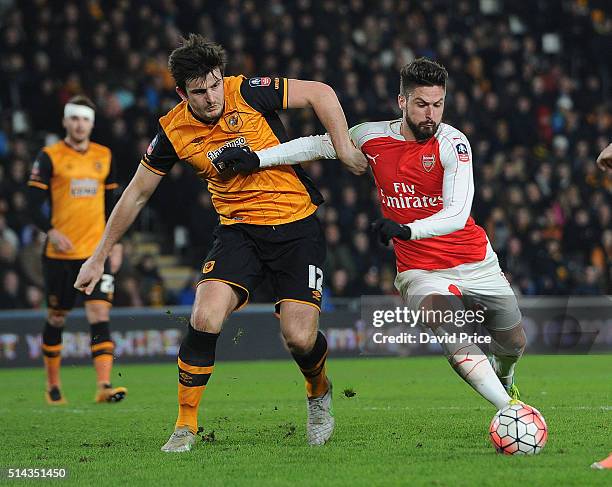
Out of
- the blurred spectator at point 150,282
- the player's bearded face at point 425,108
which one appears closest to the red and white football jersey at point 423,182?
the player's bearded face at point 425,108

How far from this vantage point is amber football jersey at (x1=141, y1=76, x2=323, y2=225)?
6.79m

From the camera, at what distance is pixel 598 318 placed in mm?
15969

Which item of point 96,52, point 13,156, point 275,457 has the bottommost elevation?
point 275,457

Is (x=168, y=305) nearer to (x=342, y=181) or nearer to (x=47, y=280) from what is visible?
(x=342, y=181)

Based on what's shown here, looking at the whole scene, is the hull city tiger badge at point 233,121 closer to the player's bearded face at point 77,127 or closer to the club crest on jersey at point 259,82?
the club crest on jersey at point 259,82

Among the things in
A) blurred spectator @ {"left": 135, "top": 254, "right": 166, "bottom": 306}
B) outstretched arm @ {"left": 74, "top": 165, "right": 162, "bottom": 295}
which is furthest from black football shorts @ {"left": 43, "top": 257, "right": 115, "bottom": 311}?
blurred spectator @ {"left": 135, "top": 254, "right": 166, "bottom": 306}

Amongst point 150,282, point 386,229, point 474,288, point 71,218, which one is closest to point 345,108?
point 150,282

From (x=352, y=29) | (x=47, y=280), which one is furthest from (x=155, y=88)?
(x=47, y=280)

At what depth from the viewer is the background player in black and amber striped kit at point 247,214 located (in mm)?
6598

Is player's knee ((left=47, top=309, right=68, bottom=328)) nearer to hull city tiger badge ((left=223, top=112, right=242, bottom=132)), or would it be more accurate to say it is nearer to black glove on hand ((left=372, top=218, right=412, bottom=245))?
hull city tiger badge ((left=223, top=112, right=242, bottom=132))

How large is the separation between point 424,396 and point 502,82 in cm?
1212

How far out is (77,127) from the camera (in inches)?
418

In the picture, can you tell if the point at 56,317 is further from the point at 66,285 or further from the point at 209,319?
the point at 209,319

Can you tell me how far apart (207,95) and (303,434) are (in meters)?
2.22
